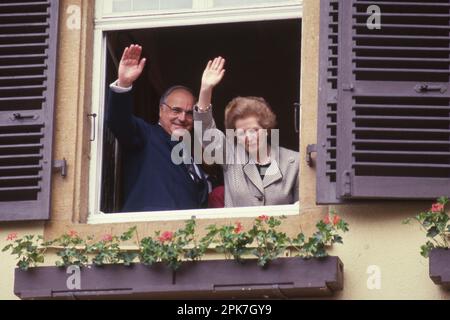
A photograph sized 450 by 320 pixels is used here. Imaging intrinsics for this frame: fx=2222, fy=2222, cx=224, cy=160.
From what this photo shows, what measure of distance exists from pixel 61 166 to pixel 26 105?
0.41 metres

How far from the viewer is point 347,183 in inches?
440

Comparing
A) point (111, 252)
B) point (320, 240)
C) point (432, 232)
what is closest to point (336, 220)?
point (320, 240)

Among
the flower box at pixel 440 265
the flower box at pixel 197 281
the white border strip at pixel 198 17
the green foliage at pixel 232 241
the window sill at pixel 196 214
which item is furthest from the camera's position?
the white border strip at pixel 198 17

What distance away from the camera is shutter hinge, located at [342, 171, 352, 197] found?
11.2m

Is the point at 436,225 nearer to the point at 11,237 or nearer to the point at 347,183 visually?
the point at 347,183

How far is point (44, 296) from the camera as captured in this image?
36.8 feet

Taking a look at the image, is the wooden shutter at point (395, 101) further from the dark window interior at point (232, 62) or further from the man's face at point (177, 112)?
the dark window interior at point (232, 62)

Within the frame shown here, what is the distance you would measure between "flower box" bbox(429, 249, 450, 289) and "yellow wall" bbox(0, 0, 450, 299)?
0.69 feet

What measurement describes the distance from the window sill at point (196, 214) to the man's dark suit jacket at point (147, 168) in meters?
0.25

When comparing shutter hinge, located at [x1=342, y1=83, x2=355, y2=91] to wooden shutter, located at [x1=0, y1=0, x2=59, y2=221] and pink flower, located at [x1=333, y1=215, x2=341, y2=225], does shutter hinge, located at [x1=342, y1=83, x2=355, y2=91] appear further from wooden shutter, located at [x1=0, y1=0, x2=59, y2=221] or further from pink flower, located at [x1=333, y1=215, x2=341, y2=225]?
wooden shutter, located at [x1=0, y1=0, x2=59, y2=221]

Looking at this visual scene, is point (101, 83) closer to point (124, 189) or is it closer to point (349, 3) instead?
point (124, 189)

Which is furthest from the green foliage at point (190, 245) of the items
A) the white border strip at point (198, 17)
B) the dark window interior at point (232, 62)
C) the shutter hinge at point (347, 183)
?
the dark window interior at point (232, 62)

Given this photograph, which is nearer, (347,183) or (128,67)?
(347,183)

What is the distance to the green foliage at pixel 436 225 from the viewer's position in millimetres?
10906
